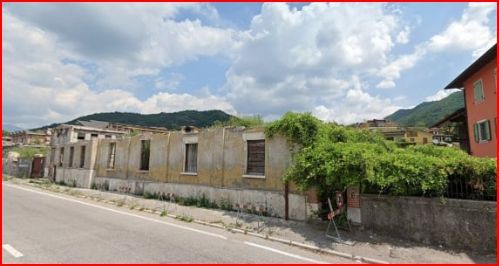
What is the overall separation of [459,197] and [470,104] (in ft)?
58.2

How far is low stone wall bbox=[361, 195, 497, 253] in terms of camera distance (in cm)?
754

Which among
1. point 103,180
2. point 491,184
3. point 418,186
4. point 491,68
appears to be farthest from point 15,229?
point 491,68

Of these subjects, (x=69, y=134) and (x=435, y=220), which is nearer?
(x=435, y=220)

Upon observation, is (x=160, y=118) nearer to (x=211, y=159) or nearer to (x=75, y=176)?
(x=75, y=176)

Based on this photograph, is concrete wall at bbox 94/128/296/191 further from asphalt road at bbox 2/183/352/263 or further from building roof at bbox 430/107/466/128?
building roof at bbox 430/107/466/128

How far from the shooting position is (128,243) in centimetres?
780

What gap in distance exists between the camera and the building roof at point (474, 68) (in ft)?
58.3

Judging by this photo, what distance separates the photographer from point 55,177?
101 ft

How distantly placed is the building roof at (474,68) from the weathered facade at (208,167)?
47.6ft

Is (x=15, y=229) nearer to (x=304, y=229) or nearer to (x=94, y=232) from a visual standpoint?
(x=94, y=232)

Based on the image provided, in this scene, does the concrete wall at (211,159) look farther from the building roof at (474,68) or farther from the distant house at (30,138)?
the distant house at (30,138)

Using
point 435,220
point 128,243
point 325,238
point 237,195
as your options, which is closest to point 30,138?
point 237,195

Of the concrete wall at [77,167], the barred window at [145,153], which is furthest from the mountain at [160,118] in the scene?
the barred window at [145,153]

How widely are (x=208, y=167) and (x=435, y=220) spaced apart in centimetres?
1004
